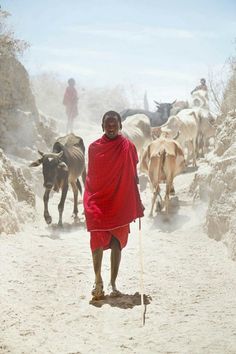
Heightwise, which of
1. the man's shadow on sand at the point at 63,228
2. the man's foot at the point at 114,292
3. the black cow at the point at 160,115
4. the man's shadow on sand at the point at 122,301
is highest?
the black cow at the point at 160,115

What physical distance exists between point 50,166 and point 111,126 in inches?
152

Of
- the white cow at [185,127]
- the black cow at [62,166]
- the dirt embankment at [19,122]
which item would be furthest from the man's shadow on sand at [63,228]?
the white cow at [185,127]

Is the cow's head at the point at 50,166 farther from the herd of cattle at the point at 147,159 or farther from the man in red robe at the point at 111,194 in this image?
the man in red robe at the point at 111,194

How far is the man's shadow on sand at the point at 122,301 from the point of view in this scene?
167 inches

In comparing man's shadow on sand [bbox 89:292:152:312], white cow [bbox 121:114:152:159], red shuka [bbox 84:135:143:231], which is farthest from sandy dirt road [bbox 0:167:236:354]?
white cow [bbox 121:114:152:159]

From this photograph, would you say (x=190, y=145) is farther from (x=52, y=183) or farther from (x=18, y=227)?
(x=18, y=227)

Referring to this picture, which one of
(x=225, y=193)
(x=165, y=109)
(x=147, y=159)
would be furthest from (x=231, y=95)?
(x=165, y=109)

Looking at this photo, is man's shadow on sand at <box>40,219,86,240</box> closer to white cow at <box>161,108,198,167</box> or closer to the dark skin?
the dark skin

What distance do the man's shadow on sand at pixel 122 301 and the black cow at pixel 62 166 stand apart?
384 centimetres

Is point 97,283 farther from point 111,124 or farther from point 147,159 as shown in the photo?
point 147,159

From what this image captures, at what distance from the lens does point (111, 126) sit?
4465 mm

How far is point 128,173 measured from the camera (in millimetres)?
4500

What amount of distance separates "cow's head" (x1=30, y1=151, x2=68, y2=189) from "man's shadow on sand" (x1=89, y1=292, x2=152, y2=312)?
3.93m

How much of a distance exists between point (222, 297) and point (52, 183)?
445cm
